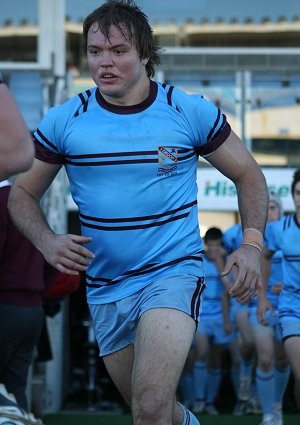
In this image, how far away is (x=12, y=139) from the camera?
9.50 feet

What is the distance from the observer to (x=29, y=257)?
272 inches

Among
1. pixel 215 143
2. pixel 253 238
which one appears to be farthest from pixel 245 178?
pixel 253 238

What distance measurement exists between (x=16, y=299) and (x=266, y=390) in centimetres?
388

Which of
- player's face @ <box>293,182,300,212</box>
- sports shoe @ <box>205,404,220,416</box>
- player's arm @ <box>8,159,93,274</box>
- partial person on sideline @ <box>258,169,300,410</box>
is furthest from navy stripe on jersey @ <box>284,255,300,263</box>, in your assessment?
sports shoe @ <box>205,404,220,416</box>

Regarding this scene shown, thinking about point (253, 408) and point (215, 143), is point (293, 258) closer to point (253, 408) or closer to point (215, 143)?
point (215, 143)

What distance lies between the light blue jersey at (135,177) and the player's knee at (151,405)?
588 millimetres

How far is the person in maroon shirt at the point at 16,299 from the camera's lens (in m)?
6.78

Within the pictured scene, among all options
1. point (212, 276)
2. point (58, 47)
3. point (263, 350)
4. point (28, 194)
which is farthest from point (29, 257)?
point (58, 47)

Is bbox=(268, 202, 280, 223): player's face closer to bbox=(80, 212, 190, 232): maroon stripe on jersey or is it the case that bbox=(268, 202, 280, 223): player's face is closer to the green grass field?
the green grass field

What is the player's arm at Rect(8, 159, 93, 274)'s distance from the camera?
4398mm

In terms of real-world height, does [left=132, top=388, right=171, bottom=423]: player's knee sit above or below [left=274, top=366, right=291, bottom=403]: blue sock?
above

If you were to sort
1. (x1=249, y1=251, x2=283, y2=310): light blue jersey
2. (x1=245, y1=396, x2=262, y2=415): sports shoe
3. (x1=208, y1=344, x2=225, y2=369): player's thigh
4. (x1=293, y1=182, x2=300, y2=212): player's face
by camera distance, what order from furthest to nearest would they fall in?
(x1=208, y1=344, x2=225, y2=369): player's thigh, (x1=245, y1=396, x2=262, y2=415): sports shoe, (x1=249, y1=251, x2=283, y2=310): light blue jersey, (x1=293, y1=182, x2=300, y2=212): player's face

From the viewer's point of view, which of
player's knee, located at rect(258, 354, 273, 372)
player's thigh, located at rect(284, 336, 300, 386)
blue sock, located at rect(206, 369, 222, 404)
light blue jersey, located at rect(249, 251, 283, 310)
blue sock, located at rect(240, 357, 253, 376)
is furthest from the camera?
blue sock, located at rect(206, 369, 222, 404)

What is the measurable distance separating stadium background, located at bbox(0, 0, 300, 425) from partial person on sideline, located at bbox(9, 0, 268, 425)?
7.02 m
